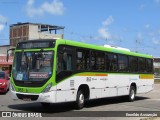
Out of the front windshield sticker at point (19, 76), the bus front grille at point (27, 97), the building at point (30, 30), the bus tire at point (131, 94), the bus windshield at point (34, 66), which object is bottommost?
the bus tire at point (131, 94)

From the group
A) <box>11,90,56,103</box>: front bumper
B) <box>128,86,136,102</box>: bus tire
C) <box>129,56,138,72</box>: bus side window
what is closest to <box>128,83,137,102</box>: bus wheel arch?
<box>128,86,136,102</box>: bus tire

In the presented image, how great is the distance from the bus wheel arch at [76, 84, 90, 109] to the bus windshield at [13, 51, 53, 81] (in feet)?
7.73

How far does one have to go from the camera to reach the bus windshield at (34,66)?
14.9 m

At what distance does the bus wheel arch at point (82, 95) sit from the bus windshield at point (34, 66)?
2358 mm

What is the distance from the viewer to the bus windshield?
14.9 meters

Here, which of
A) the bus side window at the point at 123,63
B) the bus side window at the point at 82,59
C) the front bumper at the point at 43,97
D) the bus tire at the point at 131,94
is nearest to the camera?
the front bumper at the point at 43,97

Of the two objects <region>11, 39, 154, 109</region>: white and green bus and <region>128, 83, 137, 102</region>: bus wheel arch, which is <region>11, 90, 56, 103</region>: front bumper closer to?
<region>11, 39, 154, 109</region>: white and green bus

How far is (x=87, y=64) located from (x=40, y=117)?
4.72 m

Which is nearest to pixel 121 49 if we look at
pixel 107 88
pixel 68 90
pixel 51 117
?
pixel 107 88

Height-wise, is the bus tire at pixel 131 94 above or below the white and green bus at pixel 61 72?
below

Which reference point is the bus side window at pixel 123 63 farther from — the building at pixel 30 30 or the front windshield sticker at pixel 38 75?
the building at pixel 30 30

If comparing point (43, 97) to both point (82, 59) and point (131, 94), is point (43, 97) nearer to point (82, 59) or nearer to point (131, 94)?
point (82, 59)

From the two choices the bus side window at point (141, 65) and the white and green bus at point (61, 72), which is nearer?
the white and green bus at point (61, 72)

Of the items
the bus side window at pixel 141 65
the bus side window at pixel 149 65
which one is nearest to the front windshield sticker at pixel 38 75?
the bus side window at pixel 141 65
